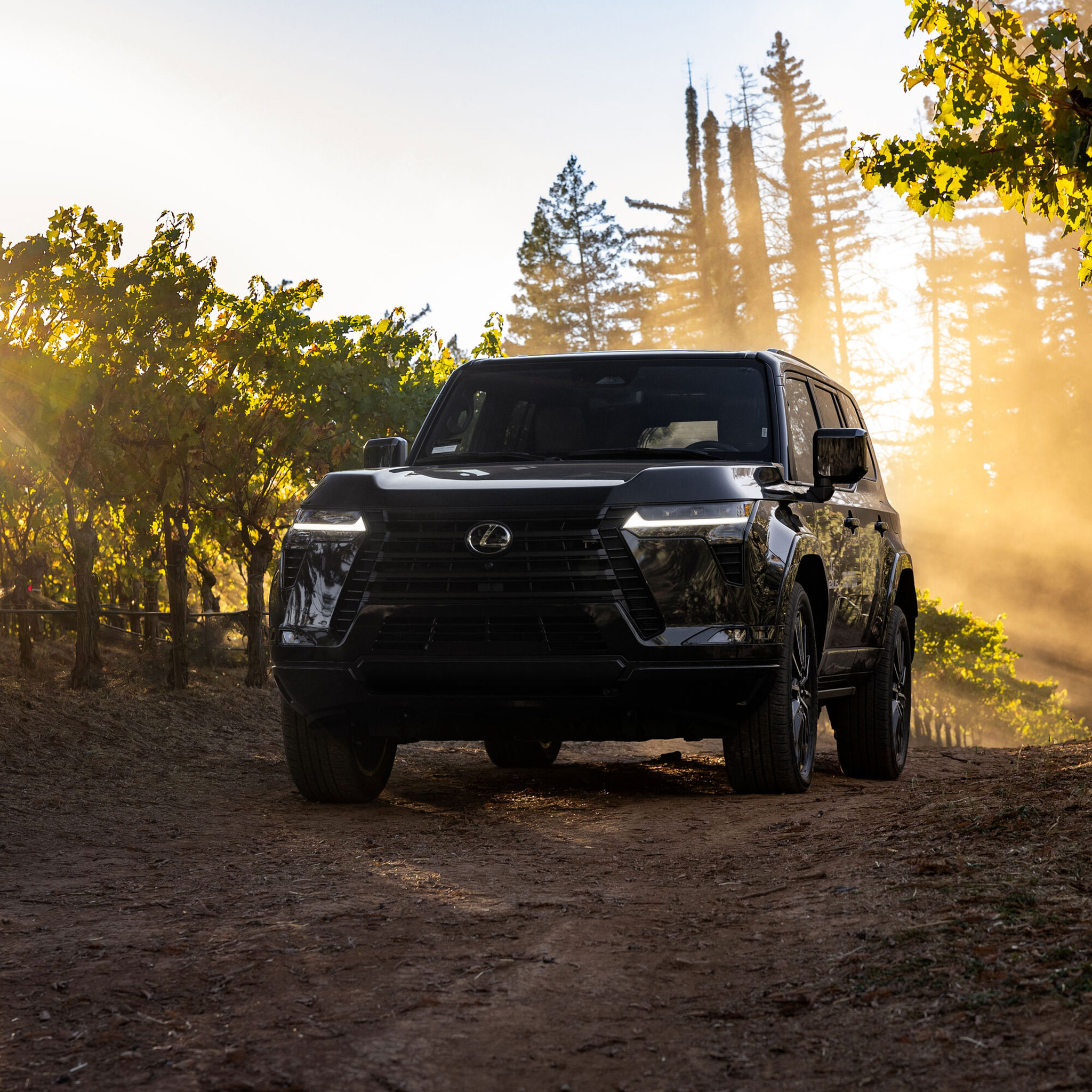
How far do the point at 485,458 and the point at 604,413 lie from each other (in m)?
0.72

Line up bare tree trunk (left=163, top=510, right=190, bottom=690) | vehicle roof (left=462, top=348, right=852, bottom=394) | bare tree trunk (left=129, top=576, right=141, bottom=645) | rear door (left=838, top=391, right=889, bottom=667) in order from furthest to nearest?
bare tree trunk (left=129, top=576, right=141, bottom=645)
bare tree trunk (left=163, top=510, right=190, bottom=690)
rear door (left=838, top=391, right=889, bottom=667)
vehicle roof (left=462, top=348, right=852, bottom=394)

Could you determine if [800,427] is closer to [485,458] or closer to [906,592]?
[485,458]

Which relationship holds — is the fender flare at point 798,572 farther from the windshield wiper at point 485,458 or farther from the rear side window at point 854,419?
the rear side window at point 854,419

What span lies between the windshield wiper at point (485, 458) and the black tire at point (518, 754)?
2891 mm

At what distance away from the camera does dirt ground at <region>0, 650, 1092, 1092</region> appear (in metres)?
3.08

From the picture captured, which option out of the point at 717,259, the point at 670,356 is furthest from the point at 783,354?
the point at 717,259

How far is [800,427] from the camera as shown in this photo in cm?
759

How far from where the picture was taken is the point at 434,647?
6.05m

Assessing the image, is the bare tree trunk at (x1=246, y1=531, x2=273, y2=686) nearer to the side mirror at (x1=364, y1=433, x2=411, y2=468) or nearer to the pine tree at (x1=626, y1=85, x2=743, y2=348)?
the side mirror at (x1=364, y1=433, x2=411, y2=468)

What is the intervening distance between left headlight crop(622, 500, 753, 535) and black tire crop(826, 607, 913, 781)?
2.65 meters

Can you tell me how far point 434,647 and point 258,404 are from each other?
42.9ft

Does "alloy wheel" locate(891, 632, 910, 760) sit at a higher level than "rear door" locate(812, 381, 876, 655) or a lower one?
lower

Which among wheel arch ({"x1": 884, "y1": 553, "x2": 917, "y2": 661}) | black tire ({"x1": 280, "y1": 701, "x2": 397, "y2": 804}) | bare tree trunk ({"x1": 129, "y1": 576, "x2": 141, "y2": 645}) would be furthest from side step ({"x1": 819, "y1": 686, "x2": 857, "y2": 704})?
bare tree trunk ({"x1": 129, "y1": 576, "x2": 141, "y2": 645})

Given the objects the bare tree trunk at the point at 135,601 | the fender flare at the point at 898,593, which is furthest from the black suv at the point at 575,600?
the bare tree trunk at the point at 135,601
